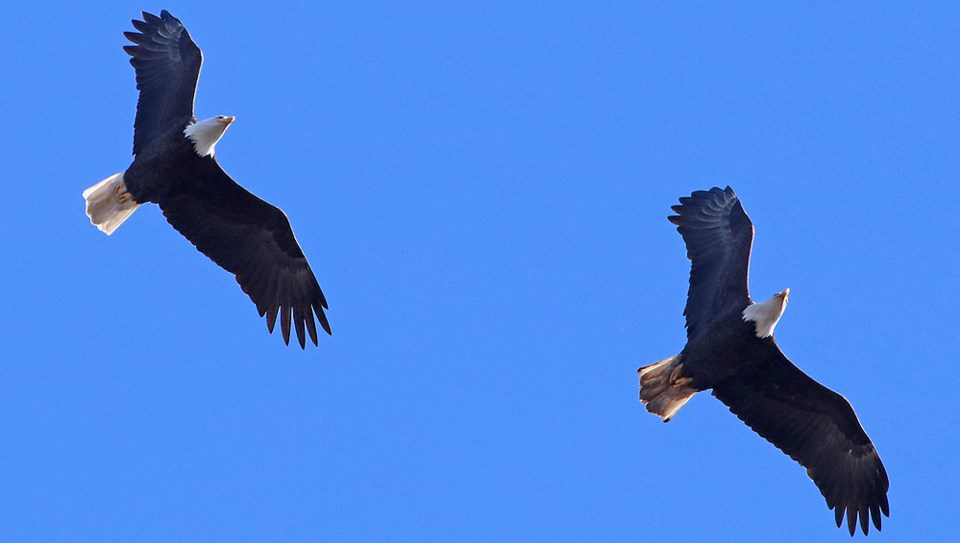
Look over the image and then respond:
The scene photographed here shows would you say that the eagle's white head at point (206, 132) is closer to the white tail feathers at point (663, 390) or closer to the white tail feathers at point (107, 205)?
the white tail feathers at point (107, 205)

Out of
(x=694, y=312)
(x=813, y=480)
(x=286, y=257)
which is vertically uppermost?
(x=286, y=257)

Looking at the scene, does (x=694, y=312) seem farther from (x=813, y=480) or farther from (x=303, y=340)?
(x=303, y=340)

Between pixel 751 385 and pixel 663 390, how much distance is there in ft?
2.26

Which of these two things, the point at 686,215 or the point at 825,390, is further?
the point at 686,215

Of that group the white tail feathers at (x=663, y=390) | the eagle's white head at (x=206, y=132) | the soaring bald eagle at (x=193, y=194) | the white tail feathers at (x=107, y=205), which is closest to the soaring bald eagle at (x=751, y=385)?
the white tail feathers at (x=663, y=390)

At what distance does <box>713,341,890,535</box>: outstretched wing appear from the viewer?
441 inches

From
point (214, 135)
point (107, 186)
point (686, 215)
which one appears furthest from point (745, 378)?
point (107, 186)

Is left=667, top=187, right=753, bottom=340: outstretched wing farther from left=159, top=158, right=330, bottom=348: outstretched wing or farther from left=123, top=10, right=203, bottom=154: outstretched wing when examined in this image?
left=123, top=10, right=203, bottom=154: outstretched wing

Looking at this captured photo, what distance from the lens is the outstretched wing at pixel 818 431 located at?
11.2 metres

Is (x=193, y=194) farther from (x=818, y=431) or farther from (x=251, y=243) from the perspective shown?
(x=818, y=431)

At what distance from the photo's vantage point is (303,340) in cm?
1236

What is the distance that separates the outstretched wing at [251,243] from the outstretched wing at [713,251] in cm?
317

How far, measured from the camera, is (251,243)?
1216 cm

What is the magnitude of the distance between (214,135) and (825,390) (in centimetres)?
522
